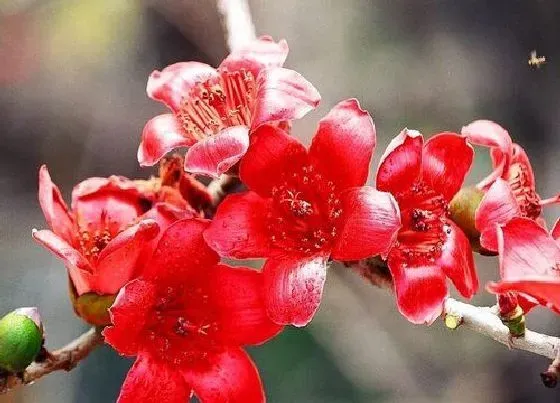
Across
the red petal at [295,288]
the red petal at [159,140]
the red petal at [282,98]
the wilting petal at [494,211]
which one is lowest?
the red petal at [295,288]

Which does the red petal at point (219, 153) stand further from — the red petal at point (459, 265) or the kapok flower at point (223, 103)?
the red petal at point (459, 265)

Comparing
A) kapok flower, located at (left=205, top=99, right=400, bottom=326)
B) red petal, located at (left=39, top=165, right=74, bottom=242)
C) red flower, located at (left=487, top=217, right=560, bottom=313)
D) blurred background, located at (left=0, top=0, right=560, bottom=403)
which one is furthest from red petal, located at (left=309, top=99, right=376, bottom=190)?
blurred background, located at (left=0, top=0, right=560, bottom=403)

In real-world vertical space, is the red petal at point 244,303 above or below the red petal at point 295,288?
below

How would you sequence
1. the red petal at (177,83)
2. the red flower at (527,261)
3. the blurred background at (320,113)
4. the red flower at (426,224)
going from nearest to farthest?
the red flower at (527,261) < the red flower at (426,224) < the red petal at (177,83) < the blurred background at (320,113)

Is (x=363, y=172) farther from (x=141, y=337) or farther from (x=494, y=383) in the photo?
(x=494, y=383)

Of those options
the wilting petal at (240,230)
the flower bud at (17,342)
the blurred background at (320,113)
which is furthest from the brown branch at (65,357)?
the blurred background at (320,113)

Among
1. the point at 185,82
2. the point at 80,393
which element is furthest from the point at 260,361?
the point at 185,82

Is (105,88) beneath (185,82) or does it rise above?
beneath

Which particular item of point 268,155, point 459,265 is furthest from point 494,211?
point 268,155

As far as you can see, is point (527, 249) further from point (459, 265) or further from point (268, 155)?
point (268, 155)
